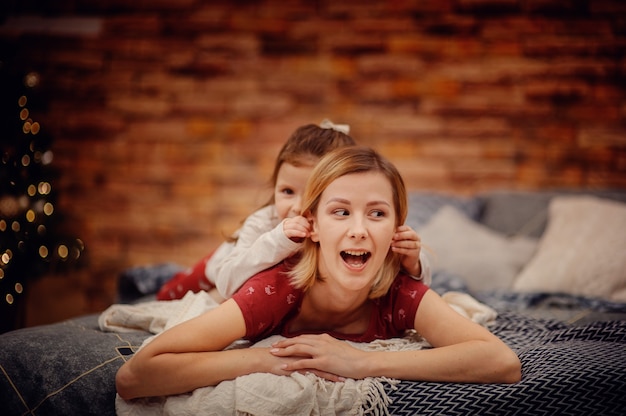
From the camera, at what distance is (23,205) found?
3.05 meters

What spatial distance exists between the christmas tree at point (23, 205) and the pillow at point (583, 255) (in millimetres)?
2540

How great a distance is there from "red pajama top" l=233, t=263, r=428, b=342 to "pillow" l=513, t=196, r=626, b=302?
3.86ft

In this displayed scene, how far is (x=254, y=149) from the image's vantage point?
12.5ft

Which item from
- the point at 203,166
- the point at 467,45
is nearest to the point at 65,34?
the point at 203,166

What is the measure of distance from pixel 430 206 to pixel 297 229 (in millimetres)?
1706

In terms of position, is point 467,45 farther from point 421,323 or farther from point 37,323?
point 37,323

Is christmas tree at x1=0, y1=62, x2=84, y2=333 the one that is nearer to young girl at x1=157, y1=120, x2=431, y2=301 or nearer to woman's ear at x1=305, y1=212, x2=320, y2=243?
young girl at x1=157, y1=120, x2=431, y2=301

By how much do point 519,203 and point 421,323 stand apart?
1811mm

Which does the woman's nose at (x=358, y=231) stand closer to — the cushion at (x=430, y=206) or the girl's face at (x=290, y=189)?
the girl's face at (x=290, y=189)

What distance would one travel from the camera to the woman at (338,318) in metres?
1.31

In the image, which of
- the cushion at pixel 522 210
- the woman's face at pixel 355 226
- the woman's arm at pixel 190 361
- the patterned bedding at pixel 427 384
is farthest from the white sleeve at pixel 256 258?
the cushion at pixel 522 210

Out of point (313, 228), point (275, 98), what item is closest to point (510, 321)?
point (313, 228)

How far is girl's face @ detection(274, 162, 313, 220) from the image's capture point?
1.86 m

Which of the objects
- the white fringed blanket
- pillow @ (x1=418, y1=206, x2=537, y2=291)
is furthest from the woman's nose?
pillow @ (x1=418, y1=206, x2=537, y2=291)
